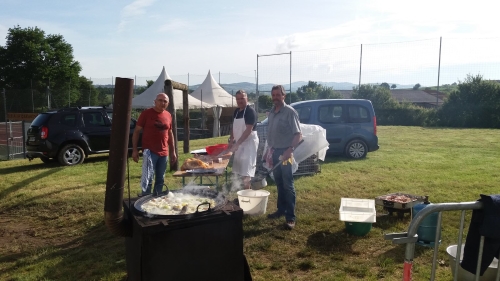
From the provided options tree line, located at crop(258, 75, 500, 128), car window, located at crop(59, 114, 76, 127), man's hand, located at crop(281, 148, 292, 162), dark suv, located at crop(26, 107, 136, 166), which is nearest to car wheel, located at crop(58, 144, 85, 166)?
dark suv, located at crop(26, 107, 136, 166)

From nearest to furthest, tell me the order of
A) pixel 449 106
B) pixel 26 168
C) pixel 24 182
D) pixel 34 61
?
pixel 24 182 → pixel 26 168 → pixel 449 106 → pixel 34 61

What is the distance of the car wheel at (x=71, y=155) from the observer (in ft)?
34.9

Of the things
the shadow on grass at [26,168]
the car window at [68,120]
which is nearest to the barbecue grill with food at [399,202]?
the car window at [68,120]

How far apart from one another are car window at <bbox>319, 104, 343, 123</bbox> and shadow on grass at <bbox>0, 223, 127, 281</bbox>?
6.74 metres

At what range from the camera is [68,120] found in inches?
430

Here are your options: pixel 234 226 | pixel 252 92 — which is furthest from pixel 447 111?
pixel 234 226

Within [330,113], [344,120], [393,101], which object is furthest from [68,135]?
[393,101]

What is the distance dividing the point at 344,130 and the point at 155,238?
834 centimetres

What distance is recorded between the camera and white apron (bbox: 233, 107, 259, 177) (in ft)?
20.0

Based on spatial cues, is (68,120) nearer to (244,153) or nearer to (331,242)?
(244,153)

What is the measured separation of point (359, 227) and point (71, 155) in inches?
345

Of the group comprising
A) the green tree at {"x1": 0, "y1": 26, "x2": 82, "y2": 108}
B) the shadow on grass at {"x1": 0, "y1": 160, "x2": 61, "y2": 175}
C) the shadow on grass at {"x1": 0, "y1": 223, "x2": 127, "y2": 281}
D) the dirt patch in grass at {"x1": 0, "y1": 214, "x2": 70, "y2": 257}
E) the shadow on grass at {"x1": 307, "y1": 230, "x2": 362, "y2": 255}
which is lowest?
the dirt patch in grass at {"x1": 0, "y1": 214, "x2": 70, "y2": 257}

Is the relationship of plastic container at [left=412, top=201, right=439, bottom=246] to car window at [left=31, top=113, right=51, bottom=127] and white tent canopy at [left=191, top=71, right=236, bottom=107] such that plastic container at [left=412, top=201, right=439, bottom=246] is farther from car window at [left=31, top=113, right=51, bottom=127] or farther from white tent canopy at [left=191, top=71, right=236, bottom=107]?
white tent canopy at [left=191, top=71, right=236, bottom=107]

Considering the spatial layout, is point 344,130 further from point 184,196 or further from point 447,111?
point 447,111
